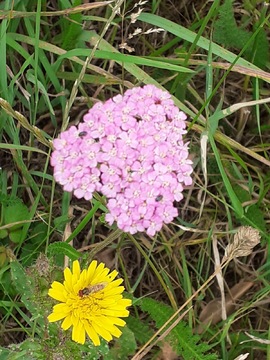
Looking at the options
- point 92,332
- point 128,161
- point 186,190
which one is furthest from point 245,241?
point 186,190

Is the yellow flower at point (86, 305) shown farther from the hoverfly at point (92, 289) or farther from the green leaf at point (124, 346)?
the green leaf at point (124, 346)

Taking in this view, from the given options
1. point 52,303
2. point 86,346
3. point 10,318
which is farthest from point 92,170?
point 10,318

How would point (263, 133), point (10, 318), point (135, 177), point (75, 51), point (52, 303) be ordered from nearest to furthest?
point (135, 177)
point (52, 303)
point (75, 51)
point (10, 318)
point (263, 133)

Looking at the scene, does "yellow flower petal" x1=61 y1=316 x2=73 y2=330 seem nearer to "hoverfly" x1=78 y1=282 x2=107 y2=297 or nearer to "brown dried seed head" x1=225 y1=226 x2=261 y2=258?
"hoverfly" x1=78 y1=282 x2=107 y2=297

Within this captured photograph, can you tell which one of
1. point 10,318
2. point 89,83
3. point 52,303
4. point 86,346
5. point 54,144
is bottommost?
point 10,318

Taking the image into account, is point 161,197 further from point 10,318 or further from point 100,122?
point 10,318

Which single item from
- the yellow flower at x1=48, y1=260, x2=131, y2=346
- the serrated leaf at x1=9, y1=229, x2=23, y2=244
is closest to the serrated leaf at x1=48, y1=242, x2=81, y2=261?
the yellow flower at x1=48, y1=260, x2=131, y2=346

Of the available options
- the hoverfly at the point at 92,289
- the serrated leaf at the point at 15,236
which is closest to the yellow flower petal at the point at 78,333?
the hoverfly at the point at 92,289
